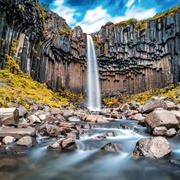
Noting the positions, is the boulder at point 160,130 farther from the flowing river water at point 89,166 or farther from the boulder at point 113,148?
the boulder at point 113,148

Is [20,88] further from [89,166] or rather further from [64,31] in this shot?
[64,31]

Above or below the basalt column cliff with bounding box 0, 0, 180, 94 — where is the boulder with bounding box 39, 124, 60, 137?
below

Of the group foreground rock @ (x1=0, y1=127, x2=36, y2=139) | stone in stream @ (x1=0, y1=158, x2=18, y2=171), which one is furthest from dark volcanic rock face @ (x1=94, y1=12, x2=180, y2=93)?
stone in stream @ (x1=0, y1=158, x2=18, y2=171)

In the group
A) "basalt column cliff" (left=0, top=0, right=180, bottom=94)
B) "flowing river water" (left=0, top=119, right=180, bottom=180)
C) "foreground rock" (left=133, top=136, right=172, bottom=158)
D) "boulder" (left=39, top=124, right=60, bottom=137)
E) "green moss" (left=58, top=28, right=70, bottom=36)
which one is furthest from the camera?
"green moss" (left=58, top=28, right=70, bottom=36)

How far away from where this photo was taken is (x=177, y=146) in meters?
5.89

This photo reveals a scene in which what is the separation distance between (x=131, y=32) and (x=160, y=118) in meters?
30.6

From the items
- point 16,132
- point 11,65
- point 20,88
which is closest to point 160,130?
point 16,132

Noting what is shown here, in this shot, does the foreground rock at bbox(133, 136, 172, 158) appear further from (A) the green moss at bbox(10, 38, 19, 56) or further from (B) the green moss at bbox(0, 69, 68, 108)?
(A) the green moss at bbox(10, 38, 19, 56)

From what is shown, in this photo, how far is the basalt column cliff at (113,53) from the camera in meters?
26.3

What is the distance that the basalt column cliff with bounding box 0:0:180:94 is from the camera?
26.3 metres

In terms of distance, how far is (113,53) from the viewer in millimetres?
34219

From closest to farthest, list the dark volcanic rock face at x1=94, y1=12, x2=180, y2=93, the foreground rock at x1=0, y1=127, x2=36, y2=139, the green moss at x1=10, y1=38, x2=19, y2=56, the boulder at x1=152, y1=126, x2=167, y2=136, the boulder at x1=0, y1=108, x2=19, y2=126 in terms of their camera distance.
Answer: the foreground rock at x1=0, y1=127, x2=36, y2=139 → the boulder at x1=152, y1=126, x2=167, y2=136 → the boulder at x1=0, y1=108, x2=19, y2=126 → the green moss at x1=10, y1=38, x2=19, y2=56 → the dark volcanic rock face at x1=94, y1=12, x2=180, y2=93

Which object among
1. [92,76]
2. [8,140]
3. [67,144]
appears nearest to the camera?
[67,144]

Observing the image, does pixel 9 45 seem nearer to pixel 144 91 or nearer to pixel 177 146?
pixel 177 146
